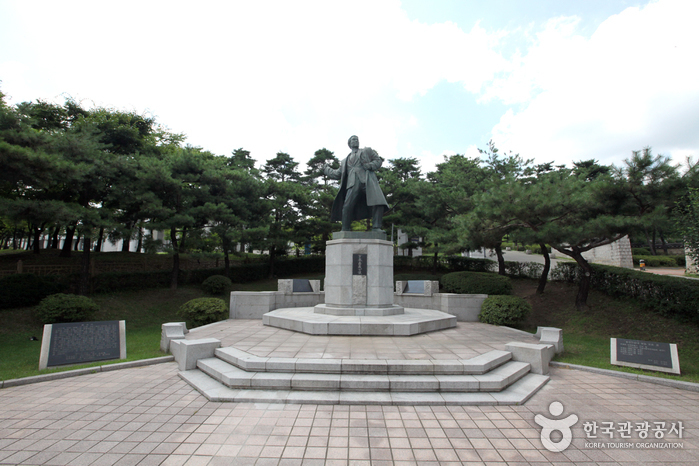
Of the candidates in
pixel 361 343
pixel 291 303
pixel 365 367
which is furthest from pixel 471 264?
pixel 365 367

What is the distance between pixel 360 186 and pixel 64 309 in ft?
35.5

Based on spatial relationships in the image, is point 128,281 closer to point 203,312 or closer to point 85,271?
point 85,271

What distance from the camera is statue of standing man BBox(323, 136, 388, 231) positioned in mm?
10500

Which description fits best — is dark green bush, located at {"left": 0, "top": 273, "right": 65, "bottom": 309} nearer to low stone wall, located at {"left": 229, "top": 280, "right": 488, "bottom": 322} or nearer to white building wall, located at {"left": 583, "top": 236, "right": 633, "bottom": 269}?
low stone wall, located at {"left": 229, "top": 280, "right": 488, "bottom": 322}

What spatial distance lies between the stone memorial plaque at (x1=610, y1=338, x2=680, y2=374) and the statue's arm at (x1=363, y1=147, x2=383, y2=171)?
23.8 ft

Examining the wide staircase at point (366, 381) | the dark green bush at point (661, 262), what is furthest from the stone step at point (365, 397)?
the dark green bush at point (661, 262)

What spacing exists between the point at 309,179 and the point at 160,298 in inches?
835

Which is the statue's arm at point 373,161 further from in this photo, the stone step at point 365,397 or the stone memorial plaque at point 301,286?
the stone step at point 365,397

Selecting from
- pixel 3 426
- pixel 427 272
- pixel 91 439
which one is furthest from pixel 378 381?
pixel 427 272

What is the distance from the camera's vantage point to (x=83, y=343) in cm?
656

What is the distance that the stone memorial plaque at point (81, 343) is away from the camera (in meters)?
6.31

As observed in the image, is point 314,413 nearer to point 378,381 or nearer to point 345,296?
point 378,381

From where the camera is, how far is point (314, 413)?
14.5 ft

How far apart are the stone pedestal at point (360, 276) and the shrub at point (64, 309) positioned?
27.8 ft
